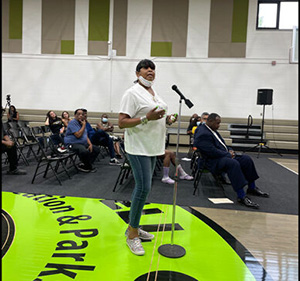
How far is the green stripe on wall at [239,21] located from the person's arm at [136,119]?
29.1ft

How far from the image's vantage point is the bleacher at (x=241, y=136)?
8.99 meters

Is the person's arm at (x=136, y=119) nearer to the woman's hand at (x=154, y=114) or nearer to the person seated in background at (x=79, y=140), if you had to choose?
the woman's hand at (x=154, y=114)

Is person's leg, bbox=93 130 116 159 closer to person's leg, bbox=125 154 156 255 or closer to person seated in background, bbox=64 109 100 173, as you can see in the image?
A: person seated in background, bbox=64 109 100 173

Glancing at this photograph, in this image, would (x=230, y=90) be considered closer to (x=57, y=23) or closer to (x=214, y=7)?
(x=214, y=7)

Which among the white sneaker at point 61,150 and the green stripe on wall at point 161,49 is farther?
the green stripe on wall at point 161,49

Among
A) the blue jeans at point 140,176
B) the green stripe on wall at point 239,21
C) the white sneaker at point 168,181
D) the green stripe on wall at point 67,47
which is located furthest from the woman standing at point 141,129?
the green stripe on wall at point 67,47

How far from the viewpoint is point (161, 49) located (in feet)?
33.1

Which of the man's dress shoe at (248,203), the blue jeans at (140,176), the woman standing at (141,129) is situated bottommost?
the man's dress shoe at (248,203)

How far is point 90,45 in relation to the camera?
33.9 feet

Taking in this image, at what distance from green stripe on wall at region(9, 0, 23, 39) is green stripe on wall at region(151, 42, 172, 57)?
5083mm

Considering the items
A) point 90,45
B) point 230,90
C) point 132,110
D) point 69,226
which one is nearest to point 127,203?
point 69,226

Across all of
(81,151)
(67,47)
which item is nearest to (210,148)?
(81,151)

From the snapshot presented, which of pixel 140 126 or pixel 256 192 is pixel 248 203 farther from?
pixel 140 126

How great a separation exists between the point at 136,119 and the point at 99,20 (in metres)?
9.32
